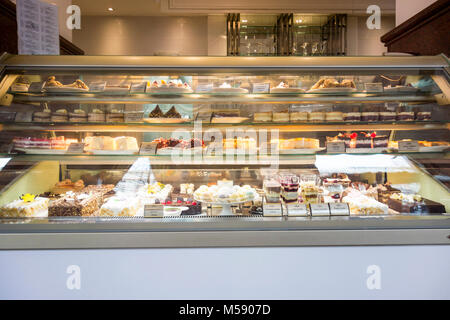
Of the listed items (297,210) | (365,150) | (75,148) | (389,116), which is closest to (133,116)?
(75,148)

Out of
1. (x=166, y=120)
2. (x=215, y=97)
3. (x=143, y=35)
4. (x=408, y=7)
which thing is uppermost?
(x=143, y=35)

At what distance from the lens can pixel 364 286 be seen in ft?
7.22

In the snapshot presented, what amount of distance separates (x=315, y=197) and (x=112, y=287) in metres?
1.76

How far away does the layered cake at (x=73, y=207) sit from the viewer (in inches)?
95.3

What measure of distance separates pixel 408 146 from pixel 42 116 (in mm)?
3161

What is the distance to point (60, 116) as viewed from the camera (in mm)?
2641

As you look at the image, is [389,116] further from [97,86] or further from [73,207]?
[73,207]

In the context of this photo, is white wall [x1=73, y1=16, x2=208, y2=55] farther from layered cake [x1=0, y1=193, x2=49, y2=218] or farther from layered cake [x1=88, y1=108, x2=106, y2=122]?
layered cake [x1=0, y1=193, x2=49, y2=218]

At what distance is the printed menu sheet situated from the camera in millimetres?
2664

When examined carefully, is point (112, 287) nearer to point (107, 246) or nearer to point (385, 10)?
point (107, 246)

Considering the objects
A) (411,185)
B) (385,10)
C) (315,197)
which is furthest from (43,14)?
(385,10)

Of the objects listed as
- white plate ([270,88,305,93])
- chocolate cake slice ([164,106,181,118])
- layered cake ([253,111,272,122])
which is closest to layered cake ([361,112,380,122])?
white plate ([270,88,305,93])

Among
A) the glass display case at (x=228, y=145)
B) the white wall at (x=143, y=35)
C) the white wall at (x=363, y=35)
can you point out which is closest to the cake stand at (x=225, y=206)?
the glass display case at (x=228, y=145)

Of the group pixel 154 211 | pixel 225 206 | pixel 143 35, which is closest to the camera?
pixel 154 211
